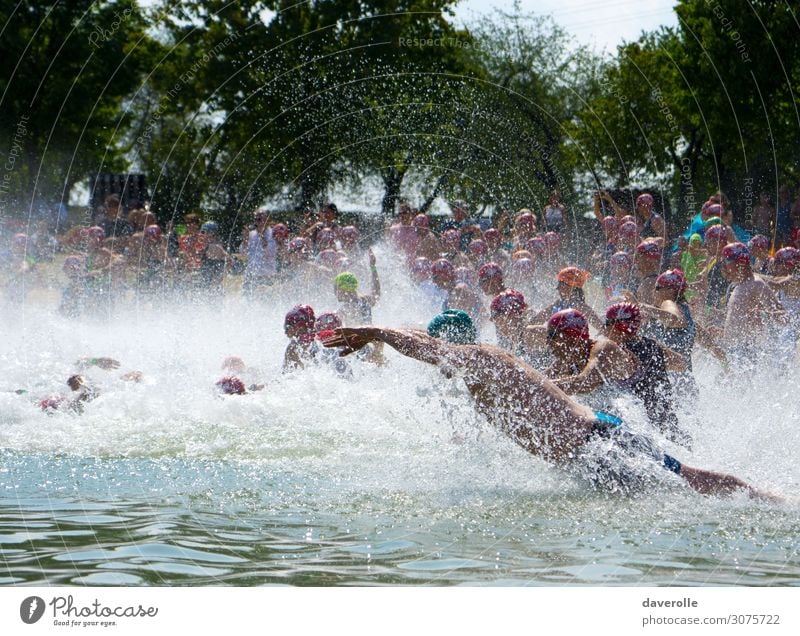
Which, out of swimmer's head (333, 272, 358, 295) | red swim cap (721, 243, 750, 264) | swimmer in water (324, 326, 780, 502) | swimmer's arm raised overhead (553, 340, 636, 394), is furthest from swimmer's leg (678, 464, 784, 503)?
→ swimmer's head (333, 272, 358, 295)

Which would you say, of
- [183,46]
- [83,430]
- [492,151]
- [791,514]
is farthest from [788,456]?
[183,46]

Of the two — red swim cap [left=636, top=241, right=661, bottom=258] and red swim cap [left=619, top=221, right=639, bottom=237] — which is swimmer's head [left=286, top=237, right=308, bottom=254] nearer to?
red swim cap [left=619, top=221, right=639, bottom=237]

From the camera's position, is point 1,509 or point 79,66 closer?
point 1,509

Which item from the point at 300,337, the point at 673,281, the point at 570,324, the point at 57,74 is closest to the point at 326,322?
the point at 300,337

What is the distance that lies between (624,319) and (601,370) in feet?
1.69

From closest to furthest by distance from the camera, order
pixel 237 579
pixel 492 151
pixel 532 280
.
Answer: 1. pixel 237 579
2. pixel 532 280
3. pixel 492 151

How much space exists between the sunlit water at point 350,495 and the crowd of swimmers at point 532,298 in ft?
1.07

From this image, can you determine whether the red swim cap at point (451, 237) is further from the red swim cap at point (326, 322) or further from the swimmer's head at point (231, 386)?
the swimmer's head at point (231, 386)

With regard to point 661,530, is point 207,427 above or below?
above

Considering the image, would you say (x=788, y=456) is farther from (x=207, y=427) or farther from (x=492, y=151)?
(x=492, y=151)

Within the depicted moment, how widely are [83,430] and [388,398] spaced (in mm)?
2857

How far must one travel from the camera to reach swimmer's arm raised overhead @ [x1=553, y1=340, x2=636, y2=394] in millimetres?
7617

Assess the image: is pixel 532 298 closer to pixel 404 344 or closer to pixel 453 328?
pixel 453 328

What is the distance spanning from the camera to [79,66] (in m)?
23.5
